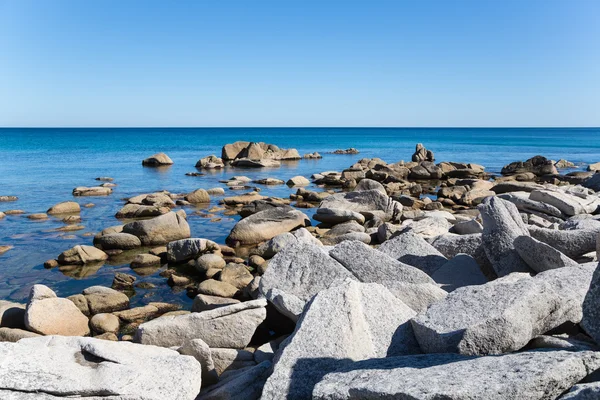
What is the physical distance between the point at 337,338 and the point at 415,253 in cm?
397

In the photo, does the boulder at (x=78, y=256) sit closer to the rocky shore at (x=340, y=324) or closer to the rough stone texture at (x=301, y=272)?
the rocky shore at (x=340, y=324)

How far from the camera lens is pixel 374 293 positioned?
5.63 metres

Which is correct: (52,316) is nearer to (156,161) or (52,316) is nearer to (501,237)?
(501,237)

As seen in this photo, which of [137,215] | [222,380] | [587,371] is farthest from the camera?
[137,215]

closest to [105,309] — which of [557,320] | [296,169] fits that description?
[557,320]

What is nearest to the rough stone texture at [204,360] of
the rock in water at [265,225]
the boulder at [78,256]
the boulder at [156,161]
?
the boulder at [78,256]

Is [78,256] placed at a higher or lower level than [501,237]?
lower

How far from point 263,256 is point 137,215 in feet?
27.6

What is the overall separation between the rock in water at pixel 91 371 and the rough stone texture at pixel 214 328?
4.44ft

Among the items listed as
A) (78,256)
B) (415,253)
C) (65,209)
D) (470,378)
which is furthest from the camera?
(65,209)

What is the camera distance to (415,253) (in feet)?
27.9

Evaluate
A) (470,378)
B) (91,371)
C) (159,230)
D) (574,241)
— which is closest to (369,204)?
(159,230)

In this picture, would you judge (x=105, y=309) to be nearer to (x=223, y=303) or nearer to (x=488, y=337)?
(x=223, y=303)

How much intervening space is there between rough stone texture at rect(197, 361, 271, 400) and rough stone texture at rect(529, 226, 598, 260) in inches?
196
